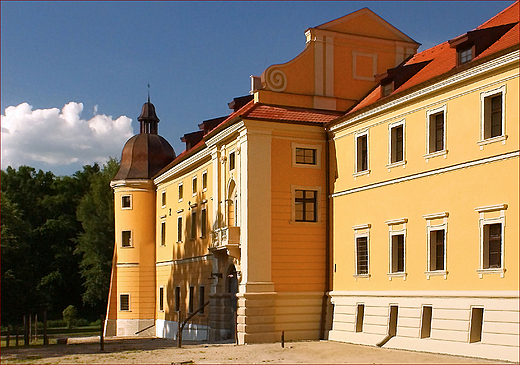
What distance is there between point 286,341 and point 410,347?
20.5 ft

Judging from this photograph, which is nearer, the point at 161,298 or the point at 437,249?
the point at 437,249

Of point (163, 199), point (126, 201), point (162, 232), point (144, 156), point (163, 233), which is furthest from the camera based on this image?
point (144, 156)

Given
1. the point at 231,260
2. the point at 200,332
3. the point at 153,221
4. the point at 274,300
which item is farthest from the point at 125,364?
the point at 153,221

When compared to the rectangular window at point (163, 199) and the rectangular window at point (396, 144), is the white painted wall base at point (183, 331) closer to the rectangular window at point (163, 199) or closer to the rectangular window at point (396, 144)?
the rectangular window at point (163, 199)

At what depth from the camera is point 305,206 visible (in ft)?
102

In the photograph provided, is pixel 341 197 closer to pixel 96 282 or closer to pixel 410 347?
pixel 410 347

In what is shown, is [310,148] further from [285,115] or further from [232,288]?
[232,288]

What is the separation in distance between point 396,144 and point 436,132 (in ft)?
7.73

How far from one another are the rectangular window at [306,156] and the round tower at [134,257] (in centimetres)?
2109

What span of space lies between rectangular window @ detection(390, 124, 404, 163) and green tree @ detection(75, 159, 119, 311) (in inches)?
1605

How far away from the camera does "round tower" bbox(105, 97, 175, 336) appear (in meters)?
49.1

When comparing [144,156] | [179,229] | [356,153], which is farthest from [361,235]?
[144,156]

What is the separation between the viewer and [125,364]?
74.7 ft

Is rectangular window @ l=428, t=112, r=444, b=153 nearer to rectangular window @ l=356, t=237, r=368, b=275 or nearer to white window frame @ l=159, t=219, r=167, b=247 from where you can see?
rectangular window @ l=356, t=237, r=368, b=275
